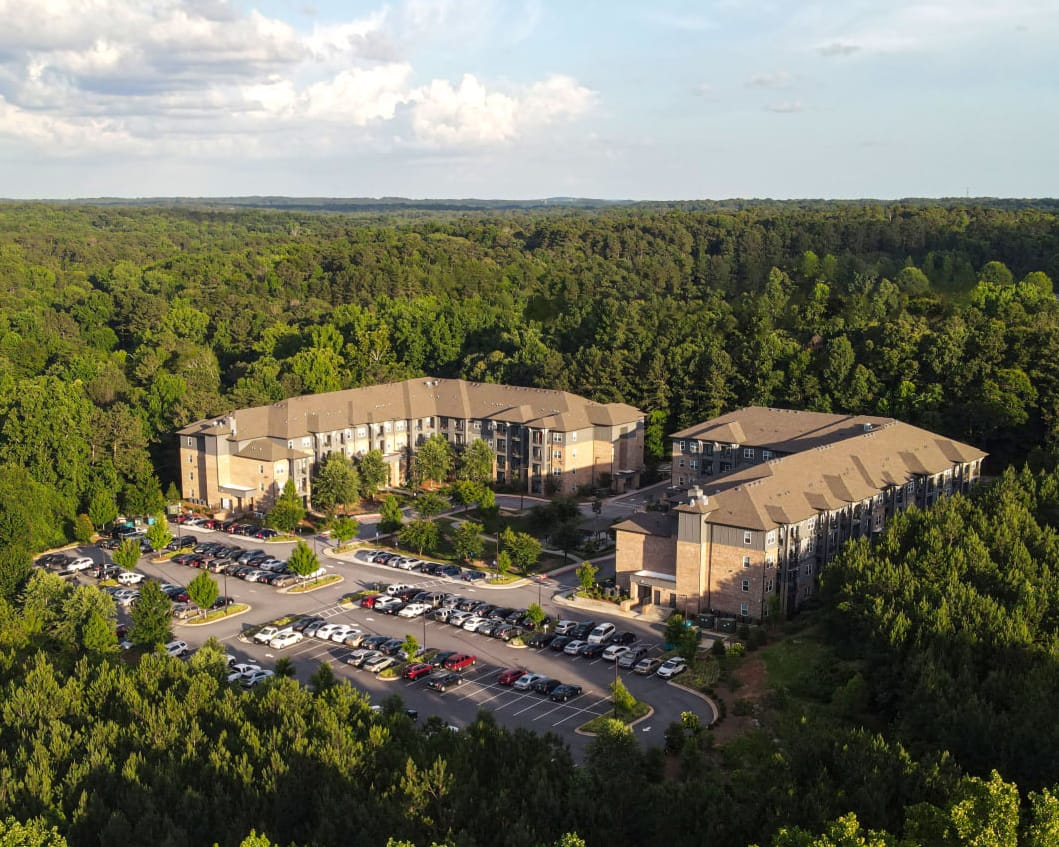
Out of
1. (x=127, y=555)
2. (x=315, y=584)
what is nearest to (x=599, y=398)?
(x=315, y=584)

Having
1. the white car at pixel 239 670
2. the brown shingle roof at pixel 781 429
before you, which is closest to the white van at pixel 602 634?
the white car at pixel 239 670

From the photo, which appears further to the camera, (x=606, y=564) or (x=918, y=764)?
(x=606, y=564)

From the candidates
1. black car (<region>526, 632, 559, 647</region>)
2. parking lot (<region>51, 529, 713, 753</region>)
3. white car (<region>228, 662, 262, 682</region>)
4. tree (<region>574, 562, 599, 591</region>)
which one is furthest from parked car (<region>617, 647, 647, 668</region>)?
white car (<region>228, 662, 262, 682</region>)

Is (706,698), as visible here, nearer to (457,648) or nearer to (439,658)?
(439,658)

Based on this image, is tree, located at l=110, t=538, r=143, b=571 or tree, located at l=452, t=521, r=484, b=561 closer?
tree, located at l=110, t=538, r=143, b=571

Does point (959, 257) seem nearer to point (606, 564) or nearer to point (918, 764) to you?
point (606, 564)

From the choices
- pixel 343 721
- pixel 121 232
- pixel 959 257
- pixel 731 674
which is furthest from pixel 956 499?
pixel 121 232

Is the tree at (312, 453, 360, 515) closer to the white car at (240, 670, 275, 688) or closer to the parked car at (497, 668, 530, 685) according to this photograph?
the white car at (240, 670, 275, 688)
